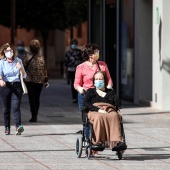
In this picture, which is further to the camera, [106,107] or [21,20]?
[21,20]

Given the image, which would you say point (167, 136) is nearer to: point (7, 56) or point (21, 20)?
point (7, 56)

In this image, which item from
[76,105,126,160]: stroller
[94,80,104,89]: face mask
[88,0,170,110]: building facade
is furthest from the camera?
[88,0,170,110]: building facade

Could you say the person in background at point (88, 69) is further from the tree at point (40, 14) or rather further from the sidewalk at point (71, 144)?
the tree at point (40, 14)

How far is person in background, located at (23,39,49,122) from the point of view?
2042cm

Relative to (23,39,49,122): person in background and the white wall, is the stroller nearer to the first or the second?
(23,39,49,122): person in background

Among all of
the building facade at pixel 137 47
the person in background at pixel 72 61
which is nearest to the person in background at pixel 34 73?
the building facade at pixel 137 47

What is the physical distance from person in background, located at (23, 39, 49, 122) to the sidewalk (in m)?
0.44

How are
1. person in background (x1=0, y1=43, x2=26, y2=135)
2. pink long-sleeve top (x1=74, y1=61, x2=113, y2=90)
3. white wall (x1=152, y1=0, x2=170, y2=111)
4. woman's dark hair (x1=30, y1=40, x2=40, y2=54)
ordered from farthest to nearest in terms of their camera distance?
white wall (x1=152, y1=0, x2=170, y2=111) → woman's dark hair (x1=30, y1=40, x2=40, y2=54) → person in background (x1=0, y1=43, x2=26, y2=135) → pink long-sleeve top (x1=74, y1=61, x2=113, y2=90)

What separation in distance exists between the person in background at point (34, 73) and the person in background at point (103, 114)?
614 centimetres

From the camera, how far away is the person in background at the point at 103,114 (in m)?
13.7

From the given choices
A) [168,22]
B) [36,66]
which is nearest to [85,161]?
[36,66]

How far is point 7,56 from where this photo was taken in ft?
57.6

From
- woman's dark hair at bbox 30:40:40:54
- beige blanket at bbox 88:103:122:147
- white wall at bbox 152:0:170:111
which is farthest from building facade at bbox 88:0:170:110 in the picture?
beige blanket at bbox 88:103:122:147

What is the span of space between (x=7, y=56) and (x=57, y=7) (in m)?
32.1
